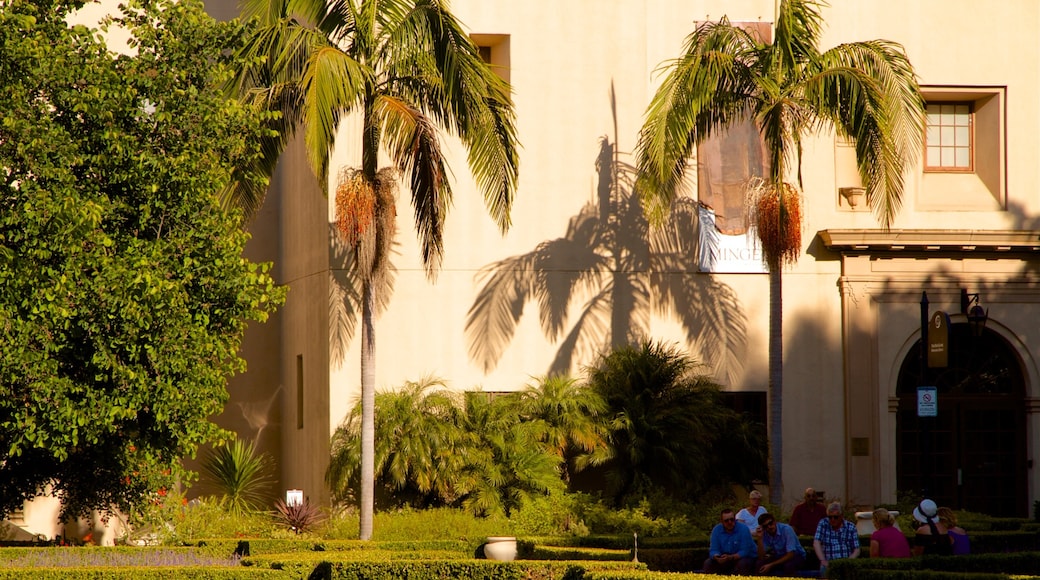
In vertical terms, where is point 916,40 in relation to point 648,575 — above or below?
above

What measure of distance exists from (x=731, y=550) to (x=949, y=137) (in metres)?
12.8

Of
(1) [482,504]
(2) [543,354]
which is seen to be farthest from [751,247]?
(1) [482,504]

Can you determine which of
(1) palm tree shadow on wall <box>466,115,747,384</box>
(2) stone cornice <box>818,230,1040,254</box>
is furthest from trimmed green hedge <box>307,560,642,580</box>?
(2) stone cornice <box>818,230,1040,254</box>

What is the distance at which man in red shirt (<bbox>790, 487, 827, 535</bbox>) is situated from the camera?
1905 centimetres

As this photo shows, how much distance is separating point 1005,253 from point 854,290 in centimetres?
291

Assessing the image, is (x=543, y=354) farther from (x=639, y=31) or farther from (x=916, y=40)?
(x=916, y=40)

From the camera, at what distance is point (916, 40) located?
86.3 feet

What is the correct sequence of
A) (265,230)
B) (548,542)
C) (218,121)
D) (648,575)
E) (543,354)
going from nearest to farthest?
(648,575)
(218,121)
(548,542)
(543,354)
(265,230)

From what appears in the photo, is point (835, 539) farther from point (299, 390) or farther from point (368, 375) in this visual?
point (299, 390)

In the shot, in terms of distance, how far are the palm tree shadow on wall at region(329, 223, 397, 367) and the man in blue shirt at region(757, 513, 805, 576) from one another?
31.1 ft

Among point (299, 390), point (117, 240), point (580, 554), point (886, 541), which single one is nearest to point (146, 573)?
point (117, 240)

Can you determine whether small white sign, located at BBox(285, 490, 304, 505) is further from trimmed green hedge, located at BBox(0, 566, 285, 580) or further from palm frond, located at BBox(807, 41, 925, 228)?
palm frond, located at BBox(807, 41, 925, 228)

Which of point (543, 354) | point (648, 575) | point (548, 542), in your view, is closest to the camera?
point (648, 575)

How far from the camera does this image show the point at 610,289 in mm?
25297
